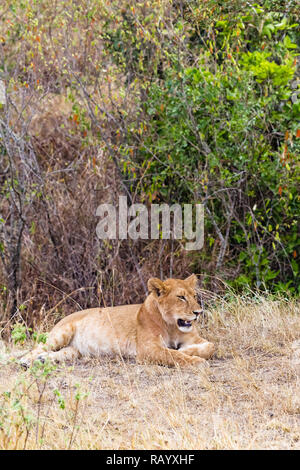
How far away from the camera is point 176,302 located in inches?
243

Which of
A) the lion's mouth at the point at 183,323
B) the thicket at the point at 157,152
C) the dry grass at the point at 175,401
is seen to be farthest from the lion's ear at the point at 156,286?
the thicket at the point at 157,152

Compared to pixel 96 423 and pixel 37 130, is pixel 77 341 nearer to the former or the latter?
pixel 96 423

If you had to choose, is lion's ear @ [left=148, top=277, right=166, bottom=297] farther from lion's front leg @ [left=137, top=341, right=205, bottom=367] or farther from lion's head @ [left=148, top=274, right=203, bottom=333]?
lion's front leg @ [left=137, top=341, right=205, bottom=367]

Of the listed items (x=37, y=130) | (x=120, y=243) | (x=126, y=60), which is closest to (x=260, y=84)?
(x=126, y=60)

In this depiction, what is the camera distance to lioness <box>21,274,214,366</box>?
611 centimetres

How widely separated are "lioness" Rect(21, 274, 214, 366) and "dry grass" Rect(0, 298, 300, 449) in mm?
139

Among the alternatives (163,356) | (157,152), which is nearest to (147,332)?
(163,356)

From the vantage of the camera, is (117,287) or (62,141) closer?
(117,287)

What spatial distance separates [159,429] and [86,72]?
466 centimetres

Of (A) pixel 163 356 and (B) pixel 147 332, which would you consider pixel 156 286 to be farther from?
(A) pixel 163 356

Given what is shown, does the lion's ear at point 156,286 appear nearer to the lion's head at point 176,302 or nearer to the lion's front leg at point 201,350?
the lion's head at point 176,302

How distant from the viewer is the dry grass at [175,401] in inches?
165

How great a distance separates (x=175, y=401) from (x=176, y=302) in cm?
137

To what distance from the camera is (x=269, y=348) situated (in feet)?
20.3
